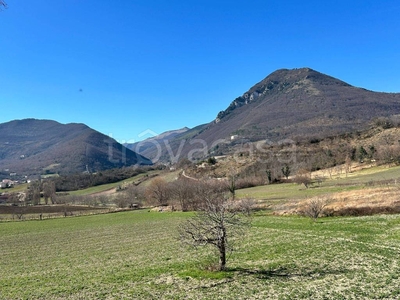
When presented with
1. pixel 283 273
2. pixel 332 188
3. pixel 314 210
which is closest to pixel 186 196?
pixel 332 188

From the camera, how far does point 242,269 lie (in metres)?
18.3

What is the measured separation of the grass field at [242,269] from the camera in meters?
14.6

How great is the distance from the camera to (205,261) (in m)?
21.5

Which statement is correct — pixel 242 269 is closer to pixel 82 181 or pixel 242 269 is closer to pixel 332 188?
pixel 332 188

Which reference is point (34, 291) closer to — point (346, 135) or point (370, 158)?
point (370, 158)

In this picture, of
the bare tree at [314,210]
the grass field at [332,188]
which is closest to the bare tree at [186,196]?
the grass field at [332,188]

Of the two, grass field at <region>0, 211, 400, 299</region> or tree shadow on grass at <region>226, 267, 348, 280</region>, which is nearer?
grass field at <region>0, 211, 400, 299</region>

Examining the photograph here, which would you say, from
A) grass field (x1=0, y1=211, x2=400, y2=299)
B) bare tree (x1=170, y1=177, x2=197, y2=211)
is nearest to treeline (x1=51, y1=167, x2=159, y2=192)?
bare tree (x1=170, y1=177, x2=197, y2=211)

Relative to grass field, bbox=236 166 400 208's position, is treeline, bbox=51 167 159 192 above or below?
above

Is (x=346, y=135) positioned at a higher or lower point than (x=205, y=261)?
higher

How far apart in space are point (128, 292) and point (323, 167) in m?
129

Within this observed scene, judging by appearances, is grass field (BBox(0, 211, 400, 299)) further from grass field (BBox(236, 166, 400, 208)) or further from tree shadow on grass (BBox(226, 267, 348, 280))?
grass field (BBox(236, 166, 400, 208))

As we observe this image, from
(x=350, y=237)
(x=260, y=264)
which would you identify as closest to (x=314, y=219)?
(x=350, y=237)

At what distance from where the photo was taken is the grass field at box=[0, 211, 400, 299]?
48.0 feet
